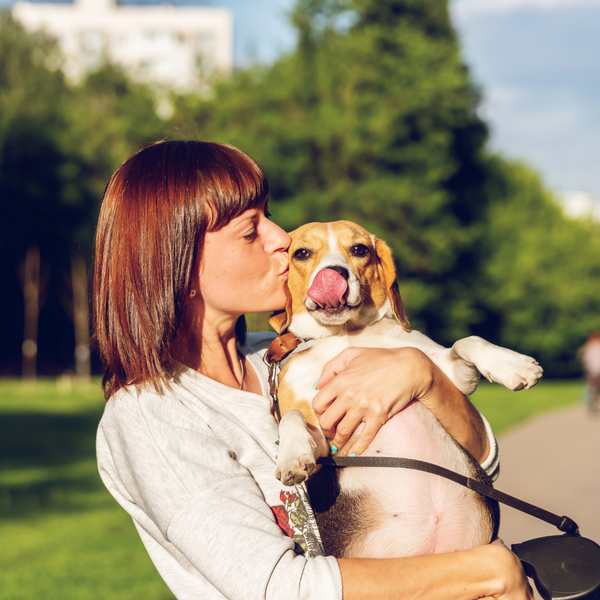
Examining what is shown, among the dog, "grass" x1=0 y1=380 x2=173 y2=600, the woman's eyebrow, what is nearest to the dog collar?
the dog

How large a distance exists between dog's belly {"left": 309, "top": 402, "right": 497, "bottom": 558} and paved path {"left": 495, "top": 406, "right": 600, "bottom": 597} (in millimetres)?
4123

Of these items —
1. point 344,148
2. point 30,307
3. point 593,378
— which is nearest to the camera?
point 593,378

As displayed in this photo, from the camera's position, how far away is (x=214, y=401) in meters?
2.25

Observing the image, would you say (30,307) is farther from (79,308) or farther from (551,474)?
(551,474)

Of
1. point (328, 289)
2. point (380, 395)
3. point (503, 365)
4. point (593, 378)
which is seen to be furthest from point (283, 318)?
point (593, 378)

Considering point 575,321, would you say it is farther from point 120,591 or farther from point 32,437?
point 120,591

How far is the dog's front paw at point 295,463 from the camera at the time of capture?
2029 mm

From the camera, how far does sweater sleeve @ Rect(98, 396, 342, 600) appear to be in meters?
1.76

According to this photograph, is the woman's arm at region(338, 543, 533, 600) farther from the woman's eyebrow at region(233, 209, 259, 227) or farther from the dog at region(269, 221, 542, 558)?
the woman's eyebrow at region(233, 209, 259, 227)

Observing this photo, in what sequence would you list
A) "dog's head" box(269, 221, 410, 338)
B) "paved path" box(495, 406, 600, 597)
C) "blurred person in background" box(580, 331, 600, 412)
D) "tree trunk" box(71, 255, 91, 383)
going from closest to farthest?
"dog's head" box(269, 221, 410, 338) → "paved path" box(495, 406, 600, 597) → "blurred person in background" box(580, 331, 600, 412) → "tree trunk" box(71, 255, 91, 383)

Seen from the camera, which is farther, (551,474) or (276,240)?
(551,474)

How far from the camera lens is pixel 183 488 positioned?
6.22 ft

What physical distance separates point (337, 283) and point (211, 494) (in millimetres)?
1000

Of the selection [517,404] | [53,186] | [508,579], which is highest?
[508,579]
